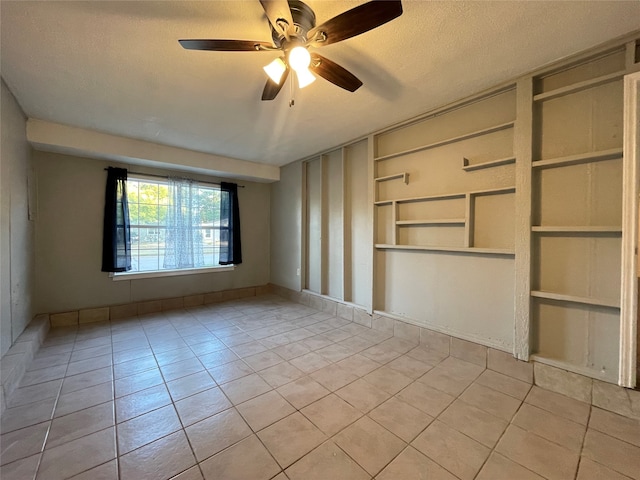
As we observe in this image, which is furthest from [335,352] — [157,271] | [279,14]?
[157,271]

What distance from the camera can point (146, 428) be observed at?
162 centimetres

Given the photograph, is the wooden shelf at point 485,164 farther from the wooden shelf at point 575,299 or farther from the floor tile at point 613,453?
the floor tile at point 613,453

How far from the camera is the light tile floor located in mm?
1364

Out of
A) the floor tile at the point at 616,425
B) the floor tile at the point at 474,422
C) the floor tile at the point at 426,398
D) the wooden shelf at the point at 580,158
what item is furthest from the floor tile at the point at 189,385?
the wooden shelf at the point at 580,158

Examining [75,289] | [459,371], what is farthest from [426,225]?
[75,289]

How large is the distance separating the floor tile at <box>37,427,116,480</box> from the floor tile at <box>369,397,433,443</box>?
1.60 metres

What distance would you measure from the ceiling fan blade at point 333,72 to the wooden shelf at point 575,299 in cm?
221

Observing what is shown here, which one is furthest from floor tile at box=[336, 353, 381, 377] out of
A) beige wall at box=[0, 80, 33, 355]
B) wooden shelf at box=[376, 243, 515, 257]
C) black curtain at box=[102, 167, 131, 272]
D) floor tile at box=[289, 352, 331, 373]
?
black curtain at box=[102, 167, 131, 272]

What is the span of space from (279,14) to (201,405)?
8.25ft

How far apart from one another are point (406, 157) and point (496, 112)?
0.93 meters

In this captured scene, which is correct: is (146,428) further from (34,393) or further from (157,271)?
(157,271)

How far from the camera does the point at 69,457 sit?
140 cm

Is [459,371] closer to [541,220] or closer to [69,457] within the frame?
[541,220]

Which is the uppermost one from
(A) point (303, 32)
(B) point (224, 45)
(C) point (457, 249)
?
(A) point (303, 32)
